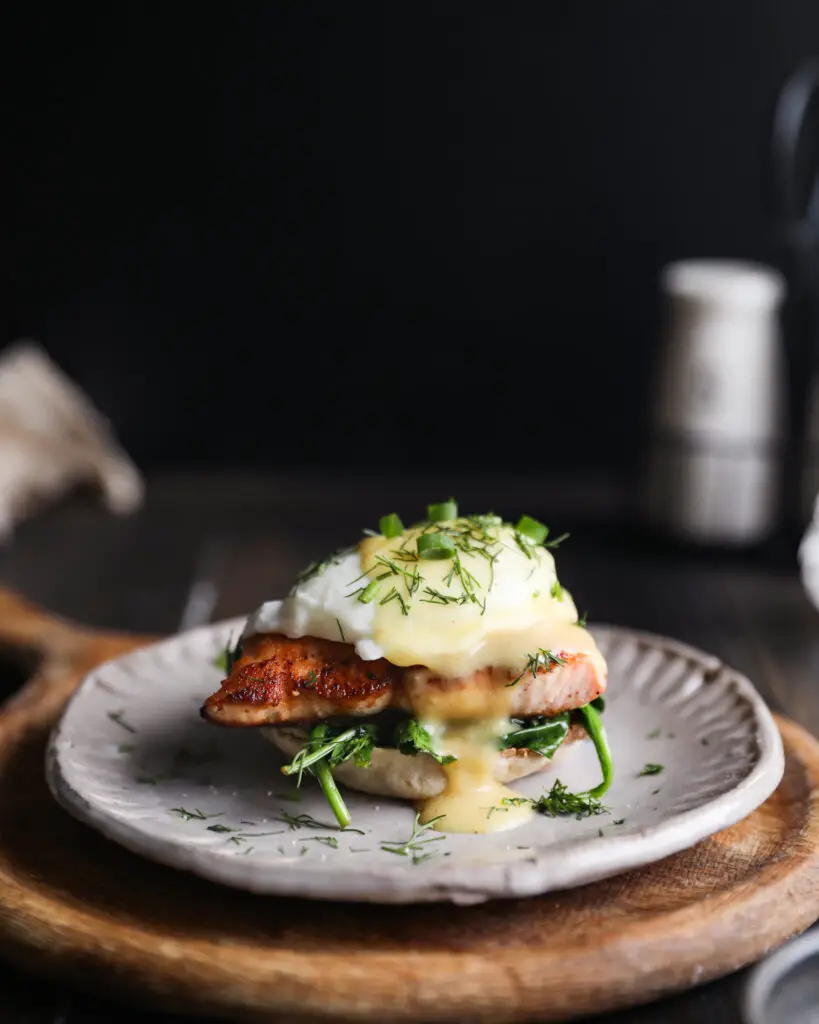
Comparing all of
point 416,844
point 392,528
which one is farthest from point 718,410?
point 416,844

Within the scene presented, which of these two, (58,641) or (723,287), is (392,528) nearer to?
(58,641)

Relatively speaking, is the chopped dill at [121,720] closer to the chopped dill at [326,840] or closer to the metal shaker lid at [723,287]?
the chopped dill at [326,840]

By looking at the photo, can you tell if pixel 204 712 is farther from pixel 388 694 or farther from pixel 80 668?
pixel 80 668

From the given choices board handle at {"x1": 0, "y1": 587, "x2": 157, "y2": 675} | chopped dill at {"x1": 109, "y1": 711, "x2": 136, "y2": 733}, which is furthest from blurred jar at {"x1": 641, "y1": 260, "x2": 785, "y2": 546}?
chopped dill at {"x1": 109, "y1": 711, "x2": 136, "y2": 733}

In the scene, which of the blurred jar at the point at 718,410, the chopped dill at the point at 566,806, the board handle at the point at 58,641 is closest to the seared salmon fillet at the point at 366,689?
the chopped dill at the point at 566,806

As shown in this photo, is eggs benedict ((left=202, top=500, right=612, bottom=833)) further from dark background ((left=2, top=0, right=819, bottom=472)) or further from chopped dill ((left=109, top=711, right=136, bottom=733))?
dark background ((left=2, top=0, right=819, bottom=472))

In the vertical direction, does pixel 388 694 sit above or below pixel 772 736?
above

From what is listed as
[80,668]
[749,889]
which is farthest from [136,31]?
[749,889]
